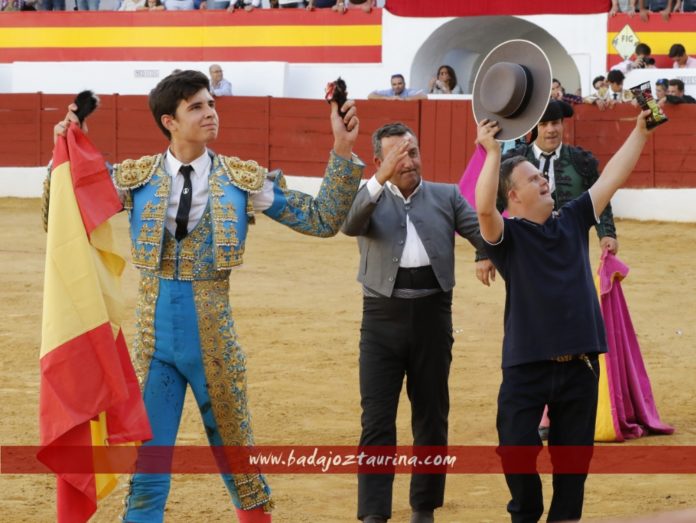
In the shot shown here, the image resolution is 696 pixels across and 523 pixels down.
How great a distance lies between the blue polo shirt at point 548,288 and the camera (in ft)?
12.3

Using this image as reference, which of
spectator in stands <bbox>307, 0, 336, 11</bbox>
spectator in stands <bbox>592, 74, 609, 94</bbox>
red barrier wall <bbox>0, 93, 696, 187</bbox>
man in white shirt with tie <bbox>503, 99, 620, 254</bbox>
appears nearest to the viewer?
man in white shirt with tie <bbox>503, 99, 620, 254</bbox>

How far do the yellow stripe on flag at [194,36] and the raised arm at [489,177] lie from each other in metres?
13.5

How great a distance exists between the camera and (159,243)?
12.0 ft

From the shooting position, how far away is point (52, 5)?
1988cm

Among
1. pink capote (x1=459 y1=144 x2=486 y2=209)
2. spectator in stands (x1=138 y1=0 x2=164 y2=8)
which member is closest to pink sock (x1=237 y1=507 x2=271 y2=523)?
pink capote (x1=459 y1=144 x2=486 y2=209)

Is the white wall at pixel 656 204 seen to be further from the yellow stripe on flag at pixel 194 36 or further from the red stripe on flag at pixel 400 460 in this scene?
the red stripe on flag at pixel 400 460

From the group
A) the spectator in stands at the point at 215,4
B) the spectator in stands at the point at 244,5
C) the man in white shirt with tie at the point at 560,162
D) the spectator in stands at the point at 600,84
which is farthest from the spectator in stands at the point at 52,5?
the man in white shirt with tie at the point at 560,162

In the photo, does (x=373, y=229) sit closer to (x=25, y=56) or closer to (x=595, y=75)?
(x=595, y=75)

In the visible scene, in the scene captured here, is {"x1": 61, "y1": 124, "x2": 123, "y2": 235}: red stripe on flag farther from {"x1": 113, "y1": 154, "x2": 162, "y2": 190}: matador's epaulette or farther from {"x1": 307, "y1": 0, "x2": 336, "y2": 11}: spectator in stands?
{"x1": 307, "y1": 0, "x2": 336, "y2": 11}: spectator in stands

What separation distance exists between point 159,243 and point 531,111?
1.08 metres

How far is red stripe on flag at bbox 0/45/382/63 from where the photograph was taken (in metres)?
17.0

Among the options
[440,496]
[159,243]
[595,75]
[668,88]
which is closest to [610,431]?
[440,496]

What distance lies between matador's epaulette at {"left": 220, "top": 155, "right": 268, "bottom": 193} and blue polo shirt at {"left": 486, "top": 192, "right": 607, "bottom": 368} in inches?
27.2

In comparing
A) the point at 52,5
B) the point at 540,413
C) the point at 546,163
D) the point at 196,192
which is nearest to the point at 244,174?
the point at 196,192
